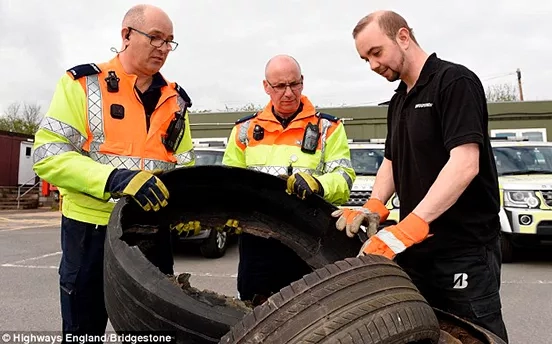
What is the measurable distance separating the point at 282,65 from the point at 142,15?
93cm

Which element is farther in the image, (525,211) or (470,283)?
(525,211)

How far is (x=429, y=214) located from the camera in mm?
1859

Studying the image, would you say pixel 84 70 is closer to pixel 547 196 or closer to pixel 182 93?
pixel 182 93

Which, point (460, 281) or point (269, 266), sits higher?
point (460, 281)

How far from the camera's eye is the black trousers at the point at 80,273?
2295 mm

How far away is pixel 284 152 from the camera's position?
2.95 metres

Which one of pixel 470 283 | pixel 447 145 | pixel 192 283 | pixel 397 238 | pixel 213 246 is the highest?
pixel 447 145

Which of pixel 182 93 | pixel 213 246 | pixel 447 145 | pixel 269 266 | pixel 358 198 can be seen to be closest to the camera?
pixel 447 145

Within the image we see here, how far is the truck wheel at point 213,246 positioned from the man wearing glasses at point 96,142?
5.09 metres

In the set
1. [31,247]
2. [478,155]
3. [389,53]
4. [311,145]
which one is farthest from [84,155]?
[31,247]

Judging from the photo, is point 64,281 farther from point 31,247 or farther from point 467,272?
point 31,247

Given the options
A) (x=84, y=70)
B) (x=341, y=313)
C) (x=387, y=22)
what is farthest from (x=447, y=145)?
(x=84, y=70)

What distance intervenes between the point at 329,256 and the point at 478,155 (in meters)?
0.98

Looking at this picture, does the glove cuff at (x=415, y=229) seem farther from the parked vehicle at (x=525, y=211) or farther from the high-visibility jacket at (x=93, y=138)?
the parked vehicle at (x=525, y=211)
